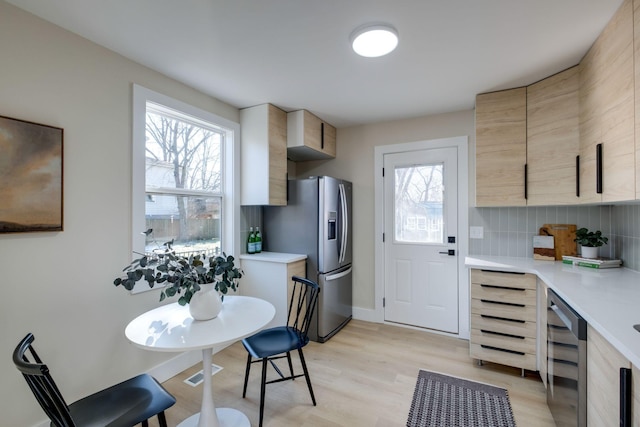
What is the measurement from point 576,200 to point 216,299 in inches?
104

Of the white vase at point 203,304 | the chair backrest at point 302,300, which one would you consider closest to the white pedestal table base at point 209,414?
the white vase at point 203,304

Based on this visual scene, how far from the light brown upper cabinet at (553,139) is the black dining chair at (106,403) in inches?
115

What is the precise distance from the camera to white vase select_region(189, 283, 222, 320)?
5.34ft

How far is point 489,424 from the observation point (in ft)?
5.94

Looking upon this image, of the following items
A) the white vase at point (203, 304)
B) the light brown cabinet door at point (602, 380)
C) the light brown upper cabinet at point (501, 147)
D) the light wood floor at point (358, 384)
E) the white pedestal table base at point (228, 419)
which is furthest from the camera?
the light brown upper cabinet at point (501, 147)

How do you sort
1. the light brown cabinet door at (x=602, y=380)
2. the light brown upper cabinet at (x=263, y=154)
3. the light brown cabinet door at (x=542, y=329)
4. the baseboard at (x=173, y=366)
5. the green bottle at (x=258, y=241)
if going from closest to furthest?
1. the light brown cabinet door at (x=602, y=380)
2. the light brown cabinet door at (x=542, y=329)
3. the baseboard at (x=173, y=366)
4. the light brown upper cabinet at (x=263, y=154)
5. the green bottle at (x=258, y=241)

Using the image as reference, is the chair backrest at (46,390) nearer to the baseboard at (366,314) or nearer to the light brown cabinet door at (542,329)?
the light brown cabinet door at (542,329)

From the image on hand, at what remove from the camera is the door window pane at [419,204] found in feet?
→ 10.5

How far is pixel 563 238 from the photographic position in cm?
261

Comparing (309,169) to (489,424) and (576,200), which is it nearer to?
(576,200)

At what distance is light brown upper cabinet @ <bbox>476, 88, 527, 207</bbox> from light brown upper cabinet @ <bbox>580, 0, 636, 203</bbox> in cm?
43

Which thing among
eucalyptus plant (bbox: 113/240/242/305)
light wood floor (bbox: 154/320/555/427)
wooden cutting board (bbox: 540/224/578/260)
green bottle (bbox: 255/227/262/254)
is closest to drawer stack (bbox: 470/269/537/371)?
light wood floor (bbox: 154/320/555/427)

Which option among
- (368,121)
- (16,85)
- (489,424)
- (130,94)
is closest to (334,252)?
(368,121)

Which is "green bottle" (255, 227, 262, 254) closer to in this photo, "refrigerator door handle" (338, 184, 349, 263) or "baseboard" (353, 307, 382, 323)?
"refrigerator door handle" (338, 184, 349, 263)
